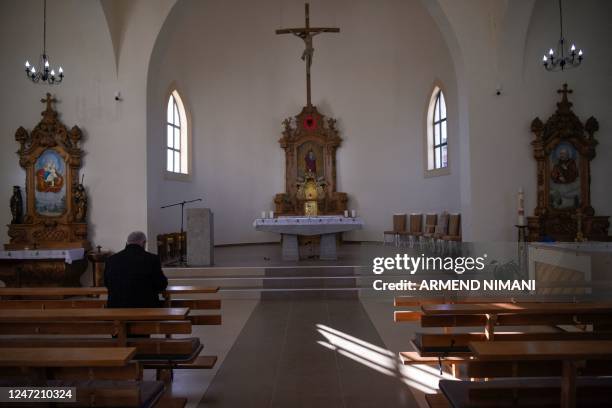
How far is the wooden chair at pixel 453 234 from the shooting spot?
1030cm

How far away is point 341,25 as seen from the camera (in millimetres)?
14641

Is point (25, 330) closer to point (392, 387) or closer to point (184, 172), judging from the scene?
point (392, 387)

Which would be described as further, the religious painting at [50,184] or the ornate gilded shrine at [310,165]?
the ornate gilded shrine at [310,165]

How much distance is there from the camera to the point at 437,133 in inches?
533

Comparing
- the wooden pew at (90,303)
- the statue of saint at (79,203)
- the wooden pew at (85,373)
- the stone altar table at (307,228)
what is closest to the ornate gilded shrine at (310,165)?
the stone altar table at (307,228)

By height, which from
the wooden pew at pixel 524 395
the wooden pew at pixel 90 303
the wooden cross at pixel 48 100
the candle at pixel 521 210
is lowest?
the wooden pew at pixel 524 395

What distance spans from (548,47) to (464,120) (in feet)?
7.18

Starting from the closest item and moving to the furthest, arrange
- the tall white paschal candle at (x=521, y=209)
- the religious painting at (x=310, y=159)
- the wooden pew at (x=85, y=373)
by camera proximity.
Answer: the wooden pew at (x=85, y=373) → the tall white paschal candle at (x=521, y=209) → the religious painting at (x=310, y=159)

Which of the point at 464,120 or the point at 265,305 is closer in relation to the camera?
the point at 265,305

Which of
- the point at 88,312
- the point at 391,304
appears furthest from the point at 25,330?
the point at 391,304

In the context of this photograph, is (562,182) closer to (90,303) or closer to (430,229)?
(430,229)

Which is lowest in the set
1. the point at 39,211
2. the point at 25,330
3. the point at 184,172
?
the point at 25,330

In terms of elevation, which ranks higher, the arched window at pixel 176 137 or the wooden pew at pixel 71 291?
the arched window at pixel 176 137

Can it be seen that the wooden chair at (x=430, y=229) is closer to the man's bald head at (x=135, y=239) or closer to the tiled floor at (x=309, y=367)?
the tiled floor at (x=309, y=367)
